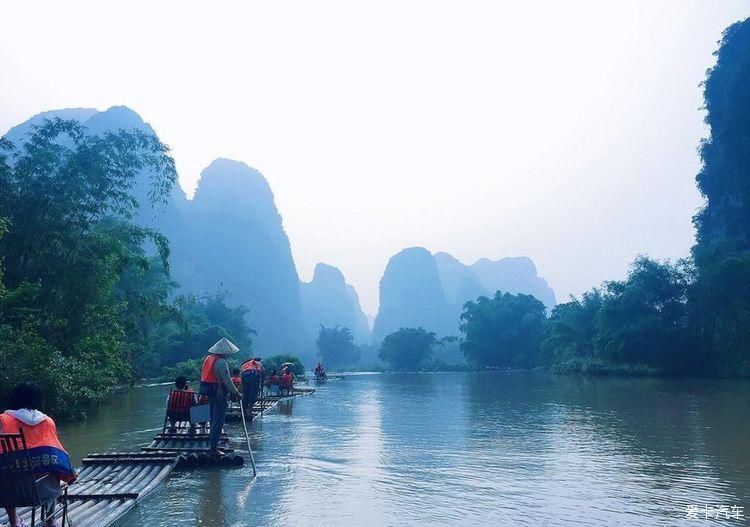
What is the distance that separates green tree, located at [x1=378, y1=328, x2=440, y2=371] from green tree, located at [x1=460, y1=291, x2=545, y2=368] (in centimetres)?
742

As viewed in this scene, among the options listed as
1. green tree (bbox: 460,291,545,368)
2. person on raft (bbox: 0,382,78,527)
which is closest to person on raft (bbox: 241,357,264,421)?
person on raft (bbox: 0,382,78,527)

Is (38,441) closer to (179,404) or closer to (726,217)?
(179,404)

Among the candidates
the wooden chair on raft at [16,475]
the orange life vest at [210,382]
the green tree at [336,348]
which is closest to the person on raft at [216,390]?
the orange life vest at [210,382]

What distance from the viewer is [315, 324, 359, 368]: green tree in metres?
97.0

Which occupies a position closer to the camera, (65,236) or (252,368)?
(252,368)

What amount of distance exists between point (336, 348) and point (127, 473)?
9037 cm

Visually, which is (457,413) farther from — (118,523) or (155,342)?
(155,342)

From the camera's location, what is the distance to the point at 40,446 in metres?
4.05

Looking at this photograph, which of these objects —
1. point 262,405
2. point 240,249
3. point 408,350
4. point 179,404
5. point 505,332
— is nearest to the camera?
point 179,404

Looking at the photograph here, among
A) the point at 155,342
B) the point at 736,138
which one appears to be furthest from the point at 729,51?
the point at 155,342

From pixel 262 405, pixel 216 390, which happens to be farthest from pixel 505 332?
pixel 216 390

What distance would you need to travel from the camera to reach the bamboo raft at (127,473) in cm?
554

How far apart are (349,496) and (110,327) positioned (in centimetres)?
1520

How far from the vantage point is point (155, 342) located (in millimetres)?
39281
